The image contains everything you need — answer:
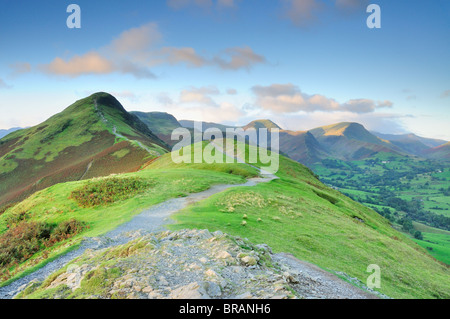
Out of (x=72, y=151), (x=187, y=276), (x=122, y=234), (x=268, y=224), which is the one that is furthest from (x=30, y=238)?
(x=72, y=151)

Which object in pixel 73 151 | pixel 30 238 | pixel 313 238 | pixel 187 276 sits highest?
pixel 73 151

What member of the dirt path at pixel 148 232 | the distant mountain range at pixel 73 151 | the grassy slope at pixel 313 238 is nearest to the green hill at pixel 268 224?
the grassy slope at pixel 313 238

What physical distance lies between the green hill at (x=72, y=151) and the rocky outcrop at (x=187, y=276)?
80885 millimetres

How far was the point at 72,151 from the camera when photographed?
14125cm

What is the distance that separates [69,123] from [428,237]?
229 m

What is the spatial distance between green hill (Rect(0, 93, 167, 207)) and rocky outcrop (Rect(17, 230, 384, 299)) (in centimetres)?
8088

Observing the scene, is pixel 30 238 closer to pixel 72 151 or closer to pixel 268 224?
pixel 268 224

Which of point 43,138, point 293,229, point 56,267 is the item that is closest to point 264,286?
point 56,267

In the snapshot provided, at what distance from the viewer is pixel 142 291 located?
399 inches

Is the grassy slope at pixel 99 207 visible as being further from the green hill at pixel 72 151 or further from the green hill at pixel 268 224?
the green hill at pixel 72 151

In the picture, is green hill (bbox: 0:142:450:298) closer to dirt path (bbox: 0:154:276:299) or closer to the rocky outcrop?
dirt path (bbox: 0:154:276:299)

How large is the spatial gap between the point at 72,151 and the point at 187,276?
Answer: 155 meters

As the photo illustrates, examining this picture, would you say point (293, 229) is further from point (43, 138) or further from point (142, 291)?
point (43, 138)
